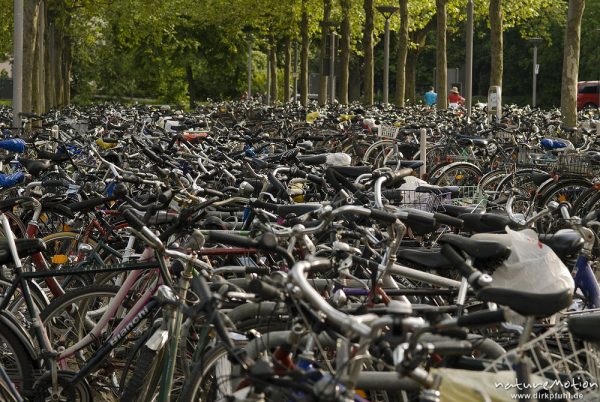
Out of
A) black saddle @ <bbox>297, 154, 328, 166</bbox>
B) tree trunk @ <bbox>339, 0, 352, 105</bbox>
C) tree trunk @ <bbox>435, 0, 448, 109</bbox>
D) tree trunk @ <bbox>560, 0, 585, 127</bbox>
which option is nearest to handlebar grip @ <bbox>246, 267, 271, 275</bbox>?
black saddle @ <bbox>297, 154, 328, 166</bbox>

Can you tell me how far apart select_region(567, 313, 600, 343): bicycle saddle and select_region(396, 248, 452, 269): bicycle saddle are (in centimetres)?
162

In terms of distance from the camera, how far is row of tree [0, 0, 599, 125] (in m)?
22.0

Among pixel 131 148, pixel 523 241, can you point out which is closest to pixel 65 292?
pixel 523 241

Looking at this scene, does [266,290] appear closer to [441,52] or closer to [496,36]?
[496,36]

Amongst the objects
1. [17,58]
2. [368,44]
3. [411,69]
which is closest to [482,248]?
[17,58]

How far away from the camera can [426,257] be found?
4.72 metres

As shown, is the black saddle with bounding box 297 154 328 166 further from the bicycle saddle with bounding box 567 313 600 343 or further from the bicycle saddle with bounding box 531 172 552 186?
the bicycle saddle with bounding box 567 313 600 343

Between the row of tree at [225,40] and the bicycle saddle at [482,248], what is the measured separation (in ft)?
42.7

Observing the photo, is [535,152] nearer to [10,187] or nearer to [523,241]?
[10,187]

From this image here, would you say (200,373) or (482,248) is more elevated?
(482,248)

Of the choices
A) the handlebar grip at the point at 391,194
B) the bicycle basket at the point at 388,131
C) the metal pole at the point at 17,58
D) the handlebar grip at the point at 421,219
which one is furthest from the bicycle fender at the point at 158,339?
the metal pole at the point at 17,58

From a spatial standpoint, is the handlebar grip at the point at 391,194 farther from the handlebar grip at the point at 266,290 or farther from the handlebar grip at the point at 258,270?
the handlebar grip at the point at 266,290

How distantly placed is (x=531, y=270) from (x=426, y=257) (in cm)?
77

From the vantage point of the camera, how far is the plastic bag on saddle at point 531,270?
3945mm
